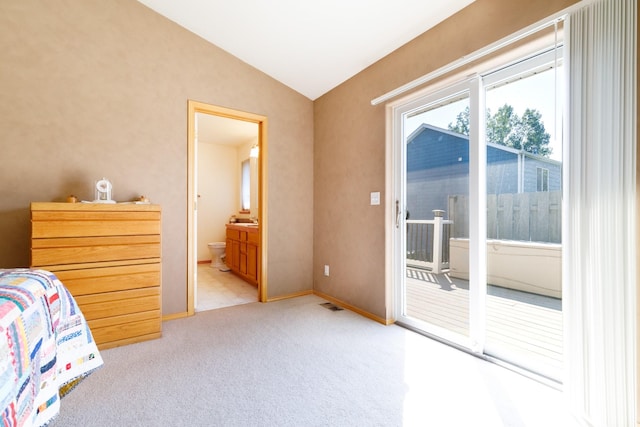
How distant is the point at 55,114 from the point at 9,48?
54 cm

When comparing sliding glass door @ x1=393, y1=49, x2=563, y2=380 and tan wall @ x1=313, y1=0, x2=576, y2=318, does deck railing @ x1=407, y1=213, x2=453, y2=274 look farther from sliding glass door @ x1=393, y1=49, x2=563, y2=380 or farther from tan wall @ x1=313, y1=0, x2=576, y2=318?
tan wall @ x1=313, y1=0, x2=576, y2=318

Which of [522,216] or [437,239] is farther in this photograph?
[437,239]

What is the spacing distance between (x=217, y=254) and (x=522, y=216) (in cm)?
498

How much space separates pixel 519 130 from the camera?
197 centimetres

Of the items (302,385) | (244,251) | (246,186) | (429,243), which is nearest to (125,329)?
(302,385)

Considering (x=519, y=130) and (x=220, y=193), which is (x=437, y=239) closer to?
(x=519, y=130)

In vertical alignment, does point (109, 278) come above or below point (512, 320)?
above

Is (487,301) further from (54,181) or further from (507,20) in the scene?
(54,181)

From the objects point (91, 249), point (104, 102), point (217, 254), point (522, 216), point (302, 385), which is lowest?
point (302, 385)

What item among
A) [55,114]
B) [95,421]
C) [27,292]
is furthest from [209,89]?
[95,421]

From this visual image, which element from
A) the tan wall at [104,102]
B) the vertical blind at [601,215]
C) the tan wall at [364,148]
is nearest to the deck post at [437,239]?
the tan wall at [364,148]

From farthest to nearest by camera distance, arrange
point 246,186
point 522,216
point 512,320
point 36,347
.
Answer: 1. point 246,186
2. point 512,320
3. point 522,216
4. point 36,347

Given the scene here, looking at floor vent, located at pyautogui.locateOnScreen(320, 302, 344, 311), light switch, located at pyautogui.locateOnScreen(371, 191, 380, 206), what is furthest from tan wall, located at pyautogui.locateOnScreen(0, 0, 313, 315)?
light switch, located at pyautogui.locateOnScreen(371, 191, 380, 206)

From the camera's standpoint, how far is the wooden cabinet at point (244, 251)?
3930 mm
